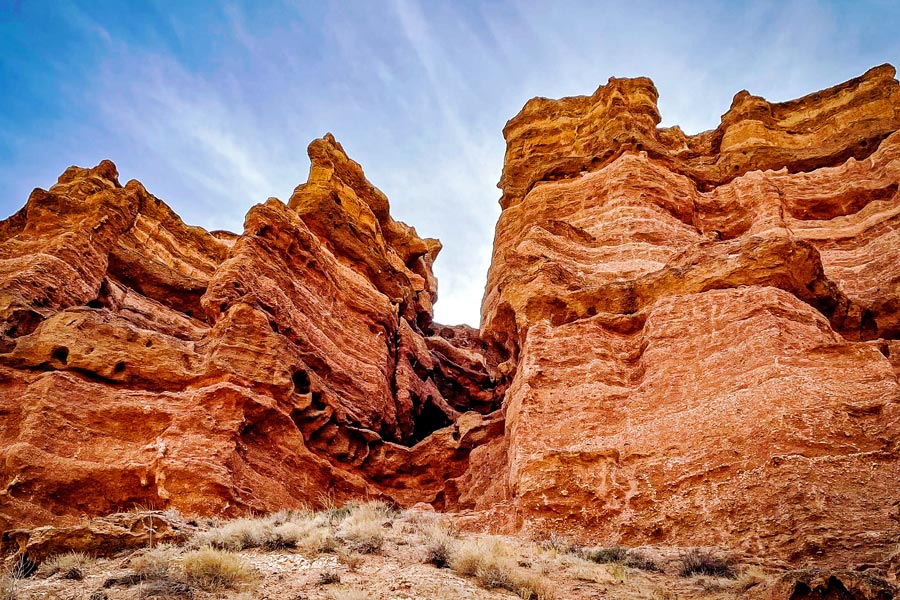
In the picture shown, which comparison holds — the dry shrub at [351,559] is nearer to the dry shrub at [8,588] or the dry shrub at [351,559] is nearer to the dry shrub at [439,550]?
the dry shrub at [439,550]

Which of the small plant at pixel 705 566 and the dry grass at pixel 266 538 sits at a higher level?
the small plant at pixel 705 566

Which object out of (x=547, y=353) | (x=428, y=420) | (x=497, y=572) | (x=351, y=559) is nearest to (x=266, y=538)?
(x=351, y=559)

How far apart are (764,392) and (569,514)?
5.07 m

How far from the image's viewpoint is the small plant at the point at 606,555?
1090cm

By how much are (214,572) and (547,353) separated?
40.5ft

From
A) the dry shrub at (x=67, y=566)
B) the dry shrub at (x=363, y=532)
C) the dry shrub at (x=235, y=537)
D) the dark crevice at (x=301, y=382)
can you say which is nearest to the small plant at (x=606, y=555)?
the dry shrub at (x=363, y=532)

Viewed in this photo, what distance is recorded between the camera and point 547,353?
18.9m

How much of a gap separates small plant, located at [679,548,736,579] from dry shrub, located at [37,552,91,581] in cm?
862

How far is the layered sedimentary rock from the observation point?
17.2 m

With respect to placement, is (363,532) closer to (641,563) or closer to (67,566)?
(67,566)

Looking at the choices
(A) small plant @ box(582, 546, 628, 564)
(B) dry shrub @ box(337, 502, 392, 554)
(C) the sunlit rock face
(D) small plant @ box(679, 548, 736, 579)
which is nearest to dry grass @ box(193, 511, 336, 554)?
(B) dry shrub @ box(337, 502, 392, 554)

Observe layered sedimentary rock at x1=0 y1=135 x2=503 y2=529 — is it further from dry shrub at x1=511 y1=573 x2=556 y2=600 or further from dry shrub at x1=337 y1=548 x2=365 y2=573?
dry shrub at x1=511 y1=573 x2=556 y2=600

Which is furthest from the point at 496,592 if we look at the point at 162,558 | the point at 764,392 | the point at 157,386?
the point at 157,386

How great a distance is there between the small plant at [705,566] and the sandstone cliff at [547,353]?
120 centimetres
